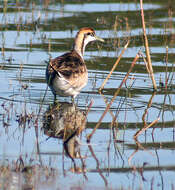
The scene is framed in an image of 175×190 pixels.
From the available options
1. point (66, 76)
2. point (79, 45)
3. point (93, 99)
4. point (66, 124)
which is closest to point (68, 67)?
point (66, 76)

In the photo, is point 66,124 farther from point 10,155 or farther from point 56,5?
point 56,5

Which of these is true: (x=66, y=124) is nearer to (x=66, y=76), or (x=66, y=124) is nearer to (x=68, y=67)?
(x=66, y=76)

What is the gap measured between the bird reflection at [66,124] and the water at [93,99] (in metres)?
0.10

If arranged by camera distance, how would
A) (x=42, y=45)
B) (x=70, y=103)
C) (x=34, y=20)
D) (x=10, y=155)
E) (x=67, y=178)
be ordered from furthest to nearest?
(x=34, y=20) → (x=42, y=45) → (x=70, y=103) → (x=10, y=155) → (x=67, y=178)

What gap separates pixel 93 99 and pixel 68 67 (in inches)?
28.5

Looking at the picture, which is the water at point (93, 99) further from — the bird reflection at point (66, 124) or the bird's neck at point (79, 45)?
the bird's neck at point (79, 45)

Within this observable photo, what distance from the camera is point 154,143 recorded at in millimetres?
7305

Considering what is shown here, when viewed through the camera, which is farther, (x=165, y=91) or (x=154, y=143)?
(x=165, y=91)

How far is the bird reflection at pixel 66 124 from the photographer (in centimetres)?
697

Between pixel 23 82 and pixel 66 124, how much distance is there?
2844 mm

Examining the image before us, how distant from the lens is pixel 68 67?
9250mm

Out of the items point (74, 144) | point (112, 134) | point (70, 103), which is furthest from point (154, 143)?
point (70, 103)

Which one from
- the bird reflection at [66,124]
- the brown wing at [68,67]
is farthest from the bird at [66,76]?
the bird reflection at [66,124]

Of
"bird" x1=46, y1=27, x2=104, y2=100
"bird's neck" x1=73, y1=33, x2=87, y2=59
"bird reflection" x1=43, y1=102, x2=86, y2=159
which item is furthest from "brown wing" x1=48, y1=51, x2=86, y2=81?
"bird's neck" x1=73, y1=33, x2=87, y2=59
